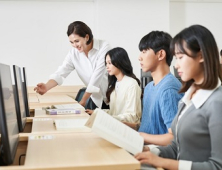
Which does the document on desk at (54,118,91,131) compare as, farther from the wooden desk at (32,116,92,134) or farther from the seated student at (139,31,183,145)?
the seated student at (139,31,183,145)

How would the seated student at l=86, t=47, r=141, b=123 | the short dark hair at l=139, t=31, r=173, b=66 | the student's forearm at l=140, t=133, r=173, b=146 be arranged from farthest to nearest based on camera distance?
the seated student at l=86, t=47, r=141, b=123, the short dark hair at l=139, t=31, r=173, b=66, the student's forearm at l=140, t=133, r=173, b=146

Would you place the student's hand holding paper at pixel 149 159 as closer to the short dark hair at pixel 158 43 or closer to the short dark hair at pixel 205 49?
the short dark hair at pixel 205 49

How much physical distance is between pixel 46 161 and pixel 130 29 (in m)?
4.30

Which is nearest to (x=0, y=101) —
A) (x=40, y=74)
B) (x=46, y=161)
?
(x=46, y=161)

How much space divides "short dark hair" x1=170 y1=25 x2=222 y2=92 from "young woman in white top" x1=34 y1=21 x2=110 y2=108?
1.87 metres

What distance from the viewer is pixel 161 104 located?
1.67 meters

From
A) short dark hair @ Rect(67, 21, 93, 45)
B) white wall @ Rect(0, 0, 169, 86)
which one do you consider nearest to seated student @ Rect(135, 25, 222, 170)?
short dark hair @ Rect(67, 21, 93, 45)

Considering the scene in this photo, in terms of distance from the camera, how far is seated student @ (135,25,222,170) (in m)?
1.17

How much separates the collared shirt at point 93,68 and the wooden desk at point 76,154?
1736 mm

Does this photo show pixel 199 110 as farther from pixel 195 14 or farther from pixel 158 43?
pixel 195 14

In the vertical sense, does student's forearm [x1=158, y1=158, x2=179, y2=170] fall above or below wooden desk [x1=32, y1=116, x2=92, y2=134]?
above

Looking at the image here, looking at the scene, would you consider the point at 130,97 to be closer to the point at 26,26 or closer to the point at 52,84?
the point at 52,84

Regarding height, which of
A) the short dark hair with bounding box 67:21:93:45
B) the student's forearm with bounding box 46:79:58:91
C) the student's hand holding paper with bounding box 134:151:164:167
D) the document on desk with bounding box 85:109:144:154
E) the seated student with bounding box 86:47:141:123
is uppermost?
the short dark hair with bounding box 67:21:93:45

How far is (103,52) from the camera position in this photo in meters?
3.25
